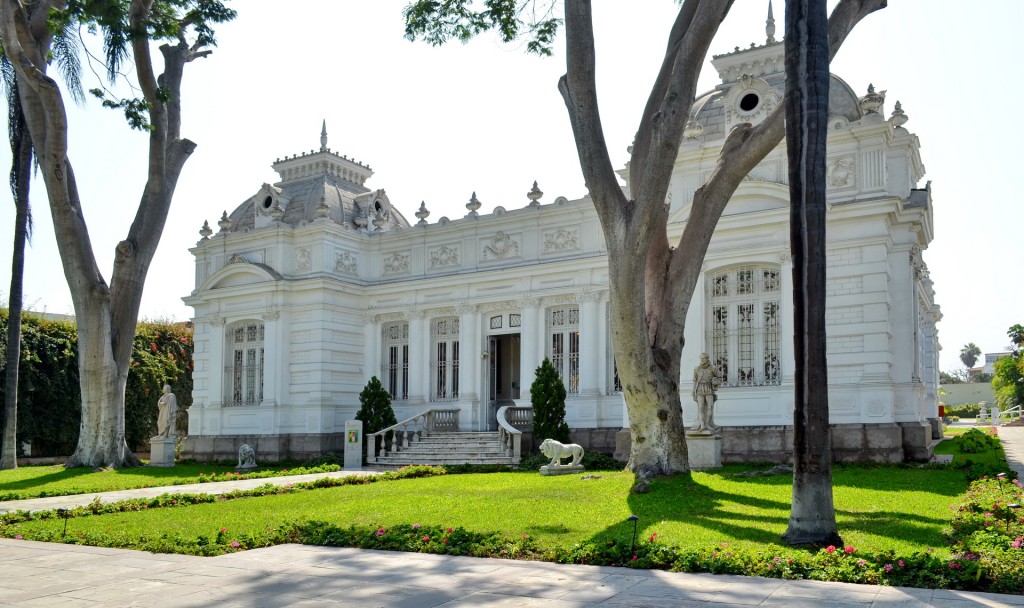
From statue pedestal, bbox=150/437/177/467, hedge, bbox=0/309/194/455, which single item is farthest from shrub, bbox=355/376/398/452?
hedge, bbox=0/309/194/455

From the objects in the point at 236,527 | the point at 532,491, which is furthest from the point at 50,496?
the point at 532,491

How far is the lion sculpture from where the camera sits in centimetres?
1820

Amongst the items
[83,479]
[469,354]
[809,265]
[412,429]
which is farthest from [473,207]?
[809,265]

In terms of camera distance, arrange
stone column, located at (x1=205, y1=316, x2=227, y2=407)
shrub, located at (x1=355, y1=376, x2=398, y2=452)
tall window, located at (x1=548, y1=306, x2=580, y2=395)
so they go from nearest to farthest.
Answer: tall window, located at (x1=548, y1=306, x2=580, y2=395) < shrub, located at (x1=355, y1=376, x2=398, y2=452) < stone column, located at (x1=205, y1=316, x2=227, y2=407)

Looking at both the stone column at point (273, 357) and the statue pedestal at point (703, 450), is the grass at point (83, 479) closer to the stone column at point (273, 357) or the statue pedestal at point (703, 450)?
the stone column at point (273, 357)

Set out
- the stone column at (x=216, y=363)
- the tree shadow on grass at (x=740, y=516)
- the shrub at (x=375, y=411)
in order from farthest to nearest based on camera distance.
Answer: the stone column at (x=216, y=363) → the shrub at (x=375, y=411) → the tree shadow on grass at (x=740, y=516)

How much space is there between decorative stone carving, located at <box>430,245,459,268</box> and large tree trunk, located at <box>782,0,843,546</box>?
1715cm

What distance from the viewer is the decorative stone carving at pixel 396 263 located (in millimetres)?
26578

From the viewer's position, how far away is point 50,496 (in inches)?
636

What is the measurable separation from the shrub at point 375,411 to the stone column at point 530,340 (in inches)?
150

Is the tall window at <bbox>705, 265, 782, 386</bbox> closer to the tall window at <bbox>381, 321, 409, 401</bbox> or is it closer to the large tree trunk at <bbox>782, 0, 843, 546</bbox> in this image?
the tall window at <bbox>381, 321, 409, 401</bbox>

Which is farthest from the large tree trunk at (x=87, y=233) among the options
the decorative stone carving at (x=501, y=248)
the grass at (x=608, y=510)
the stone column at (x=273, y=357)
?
the grass at (x=608, y=510)

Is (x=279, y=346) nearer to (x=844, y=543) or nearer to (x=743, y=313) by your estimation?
(x=743, y=313)

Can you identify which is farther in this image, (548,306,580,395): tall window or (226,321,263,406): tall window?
(226,321,263,406): tall window
